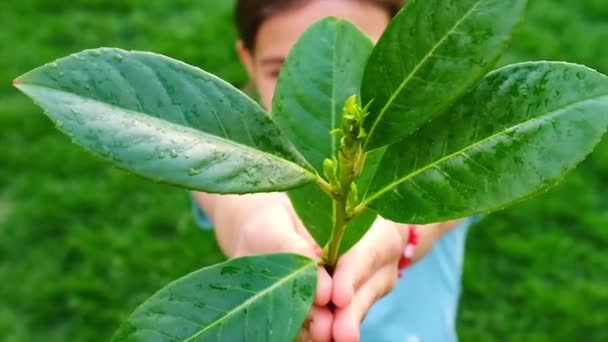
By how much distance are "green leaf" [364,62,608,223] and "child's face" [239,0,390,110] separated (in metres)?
0.80

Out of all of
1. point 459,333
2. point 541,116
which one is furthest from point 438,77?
point 459,333

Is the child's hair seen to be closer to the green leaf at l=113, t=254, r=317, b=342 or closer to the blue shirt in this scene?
the blue shirt

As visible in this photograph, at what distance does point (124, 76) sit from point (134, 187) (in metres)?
2.22

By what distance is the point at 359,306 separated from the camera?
776 mm

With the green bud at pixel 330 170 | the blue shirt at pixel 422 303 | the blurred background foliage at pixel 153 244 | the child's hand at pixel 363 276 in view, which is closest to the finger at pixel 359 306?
the child's hand at pixel 363 276

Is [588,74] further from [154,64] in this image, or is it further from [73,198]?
[73,198]

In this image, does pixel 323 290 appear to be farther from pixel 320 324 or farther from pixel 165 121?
pixel 165 121

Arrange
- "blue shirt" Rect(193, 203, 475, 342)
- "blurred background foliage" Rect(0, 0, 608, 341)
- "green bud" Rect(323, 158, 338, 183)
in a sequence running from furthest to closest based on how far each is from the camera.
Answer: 1. "blurred background foliage" Rect(0, 0, 608, 341)
2. "blue shirt" Rect(193, 203, 475, 342)
3. "green bud" Rect(323, 158, 338, 183)

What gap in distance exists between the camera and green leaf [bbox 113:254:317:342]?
2.18ft

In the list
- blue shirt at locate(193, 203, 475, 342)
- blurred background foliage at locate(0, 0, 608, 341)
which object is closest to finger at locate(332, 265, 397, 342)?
blue shirt at locate(193, 203, 475, 342)

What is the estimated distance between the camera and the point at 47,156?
9.41ft

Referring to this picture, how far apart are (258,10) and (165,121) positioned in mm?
989

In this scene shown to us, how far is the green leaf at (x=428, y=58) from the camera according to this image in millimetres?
598

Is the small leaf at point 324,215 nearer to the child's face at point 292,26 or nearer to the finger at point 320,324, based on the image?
the finger at point 320,324
